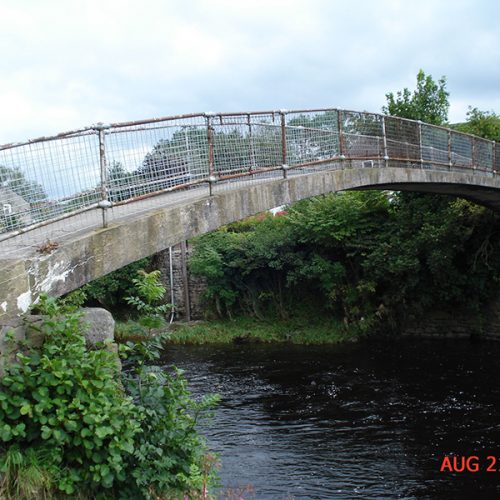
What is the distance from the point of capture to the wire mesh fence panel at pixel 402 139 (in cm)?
1138

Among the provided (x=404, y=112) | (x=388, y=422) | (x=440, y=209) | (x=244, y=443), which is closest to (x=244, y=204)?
(x=244, y=443)

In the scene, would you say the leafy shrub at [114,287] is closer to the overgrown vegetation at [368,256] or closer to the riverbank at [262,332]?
the riverbank at [262,332]

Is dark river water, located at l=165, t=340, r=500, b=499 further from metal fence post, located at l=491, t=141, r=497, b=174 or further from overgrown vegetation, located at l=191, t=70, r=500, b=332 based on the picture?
metal fence post, located at l=491, t=141, r=497, b=174

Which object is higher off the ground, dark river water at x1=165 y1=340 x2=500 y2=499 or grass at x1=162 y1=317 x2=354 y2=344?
grass at x1=162 y1=317 x2=354 y2=344

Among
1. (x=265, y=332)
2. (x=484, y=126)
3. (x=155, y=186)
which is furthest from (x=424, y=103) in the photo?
(x=155, y=186)

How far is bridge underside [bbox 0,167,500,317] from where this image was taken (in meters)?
4.10

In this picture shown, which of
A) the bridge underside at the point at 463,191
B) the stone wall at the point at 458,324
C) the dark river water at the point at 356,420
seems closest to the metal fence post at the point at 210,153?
the dark river water at the point at 356,420

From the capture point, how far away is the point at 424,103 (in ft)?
60.2

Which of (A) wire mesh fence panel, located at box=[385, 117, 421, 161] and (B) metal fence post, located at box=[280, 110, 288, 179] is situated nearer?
(B) metal fence post, located at box=[280, 110, 288, 179]

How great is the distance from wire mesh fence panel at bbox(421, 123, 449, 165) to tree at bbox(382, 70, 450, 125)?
16.2 ft

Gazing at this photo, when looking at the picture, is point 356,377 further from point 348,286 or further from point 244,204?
point 244,204

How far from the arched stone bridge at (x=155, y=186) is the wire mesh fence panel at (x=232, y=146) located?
1 cm

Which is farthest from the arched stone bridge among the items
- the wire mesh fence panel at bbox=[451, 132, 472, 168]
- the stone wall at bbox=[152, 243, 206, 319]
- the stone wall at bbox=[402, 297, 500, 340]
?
the stone wall at bbox=[152, 243, 206, 319]

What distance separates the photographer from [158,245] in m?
5.41
